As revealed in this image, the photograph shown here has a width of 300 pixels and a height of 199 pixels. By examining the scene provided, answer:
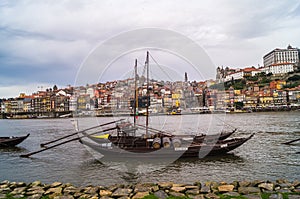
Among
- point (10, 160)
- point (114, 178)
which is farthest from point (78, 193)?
point (10, 160)

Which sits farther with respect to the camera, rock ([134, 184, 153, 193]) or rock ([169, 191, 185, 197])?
rock ([134, 184, 153, 193])

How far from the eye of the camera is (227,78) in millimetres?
142250

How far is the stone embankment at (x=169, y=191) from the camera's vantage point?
25.0ft

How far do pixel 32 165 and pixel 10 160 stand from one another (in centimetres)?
261

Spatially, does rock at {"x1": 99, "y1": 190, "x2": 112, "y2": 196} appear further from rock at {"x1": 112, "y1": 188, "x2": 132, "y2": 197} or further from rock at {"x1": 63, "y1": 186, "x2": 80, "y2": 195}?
rock at {"x1": 63, "y1": 186, "x2": 80, "y2": 195}

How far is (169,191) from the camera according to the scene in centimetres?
836

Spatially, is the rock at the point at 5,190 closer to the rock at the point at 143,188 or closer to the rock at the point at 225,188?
the rock at the point at 143,188

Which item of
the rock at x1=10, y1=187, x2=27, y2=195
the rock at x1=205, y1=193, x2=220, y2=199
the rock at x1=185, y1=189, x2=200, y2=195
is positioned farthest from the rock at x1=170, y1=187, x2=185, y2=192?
the rock at x1=10, y1=187, x2=27, y2=195

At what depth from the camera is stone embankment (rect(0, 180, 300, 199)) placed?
761 centimetres

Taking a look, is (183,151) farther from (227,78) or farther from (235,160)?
(227,78)

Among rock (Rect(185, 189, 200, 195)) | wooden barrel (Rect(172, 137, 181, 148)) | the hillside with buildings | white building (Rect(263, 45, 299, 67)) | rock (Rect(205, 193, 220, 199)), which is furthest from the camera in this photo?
white building (Rect(263, 45, 299, 67))

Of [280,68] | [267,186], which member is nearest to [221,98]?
[280,68]

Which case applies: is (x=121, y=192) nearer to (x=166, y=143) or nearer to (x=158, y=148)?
(x=158, y=148)

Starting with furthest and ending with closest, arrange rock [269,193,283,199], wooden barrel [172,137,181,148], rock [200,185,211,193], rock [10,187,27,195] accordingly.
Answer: wooden barrel [172,137,181,148]
rock [10,187,27,195]
rock [200,185,211,193]
rock [269,193,283,199]
